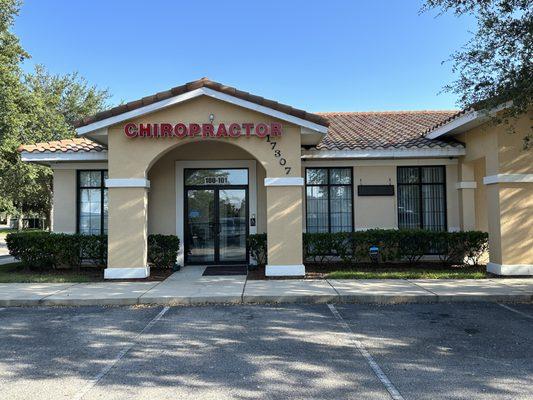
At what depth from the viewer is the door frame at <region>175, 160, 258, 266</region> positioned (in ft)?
43.1

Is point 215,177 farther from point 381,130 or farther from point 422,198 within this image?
point 422,198

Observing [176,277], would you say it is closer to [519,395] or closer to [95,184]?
[95,184]

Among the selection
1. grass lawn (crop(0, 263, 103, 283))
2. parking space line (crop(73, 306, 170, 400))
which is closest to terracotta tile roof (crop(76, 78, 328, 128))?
grass lawn (crop(0, 263, 103, 283))

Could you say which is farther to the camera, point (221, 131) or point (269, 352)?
point (221, 131)

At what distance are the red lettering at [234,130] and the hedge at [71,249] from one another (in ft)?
11.2

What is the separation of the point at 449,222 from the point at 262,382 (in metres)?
10.2

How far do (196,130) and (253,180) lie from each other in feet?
9.54

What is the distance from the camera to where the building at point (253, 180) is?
1094 centimetres

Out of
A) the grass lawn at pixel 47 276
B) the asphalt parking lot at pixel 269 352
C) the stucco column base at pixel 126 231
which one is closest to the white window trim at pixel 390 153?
the stucco column base at pixel 126 231

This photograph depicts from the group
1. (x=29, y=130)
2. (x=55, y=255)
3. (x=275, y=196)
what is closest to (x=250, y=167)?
(x=275, y=196)

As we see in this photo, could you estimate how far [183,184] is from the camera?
522 inches

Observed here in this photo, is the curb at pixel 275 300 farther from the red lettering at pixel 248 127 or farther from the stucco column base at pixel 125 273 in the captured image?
the red lettering at pixel 248 127

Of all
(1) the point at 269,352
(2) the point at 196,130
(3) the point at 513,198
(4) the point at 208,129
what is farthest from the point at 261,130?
(1) the point at 269,352

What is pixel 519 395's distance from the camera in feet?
14.0
